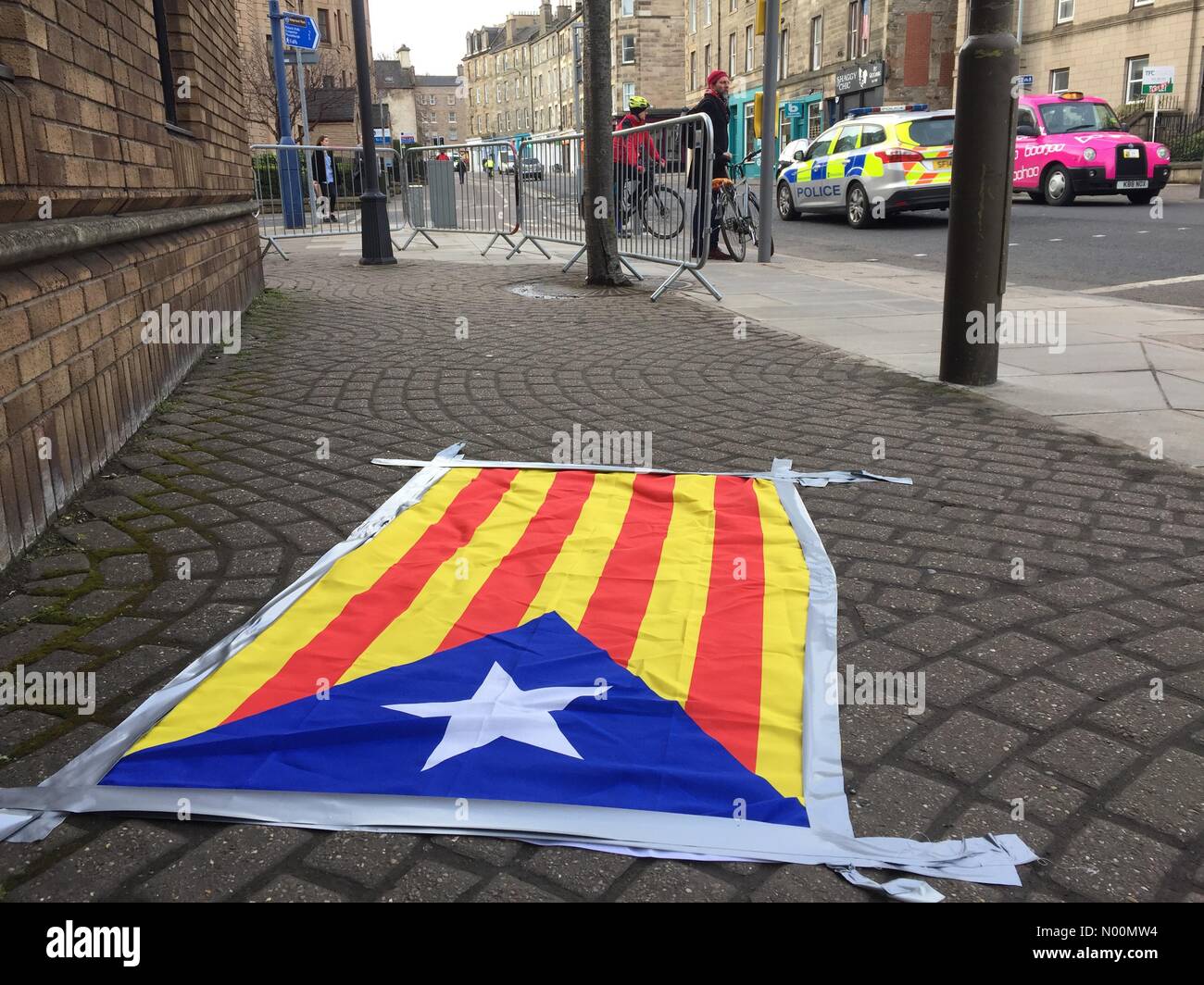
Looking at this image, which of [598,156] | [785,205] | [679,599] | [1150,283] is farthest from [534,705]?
[785,205]

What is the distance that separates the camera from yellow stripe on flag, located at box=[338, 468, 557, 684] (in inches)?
110

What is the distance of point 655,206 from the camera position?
1027cm

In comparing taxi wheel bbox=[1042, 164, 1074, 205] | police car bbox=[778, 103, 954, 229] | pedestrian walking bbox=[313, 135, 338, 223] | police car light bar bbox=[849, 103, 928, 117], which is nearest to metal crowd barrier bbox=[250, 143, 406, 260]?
pedestrian walking bbox=[313, 135, 338, 223]

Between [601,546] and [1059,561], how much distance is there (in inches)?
60.6

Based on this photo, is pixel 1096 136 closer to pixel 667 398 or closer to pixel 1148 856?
pixel 667 398

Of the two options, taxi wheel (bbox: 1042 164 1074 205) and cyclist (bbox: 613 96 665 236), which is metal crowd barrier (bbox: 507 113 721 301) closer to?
cyclist (bbox: 613 96 665 236)

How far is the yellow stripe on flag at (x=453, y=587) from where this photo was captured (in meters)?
2.80

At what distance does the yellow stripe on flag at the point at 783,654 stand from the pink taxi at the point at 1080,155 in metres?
Answer: 17.9

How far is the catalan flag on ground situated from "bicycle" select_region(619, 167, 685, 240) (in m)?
6.82

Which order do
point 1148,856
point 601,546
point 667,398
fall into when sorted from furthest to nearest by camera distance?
point 667,398 < point 601,546 < point 1148,856

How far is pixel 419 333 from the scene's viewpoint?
7.98 metres

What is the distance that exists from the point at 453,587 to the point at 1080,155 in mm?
19853
